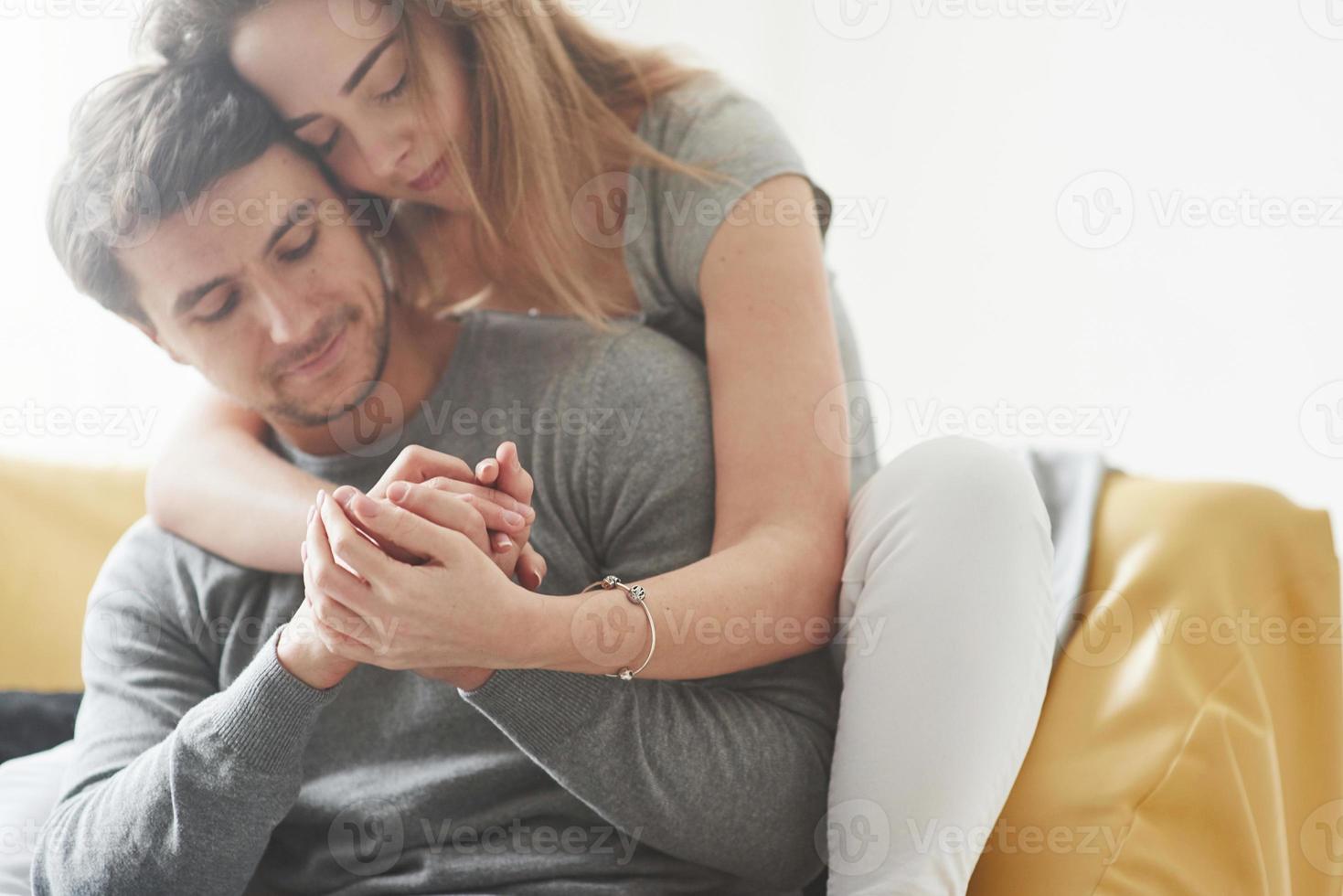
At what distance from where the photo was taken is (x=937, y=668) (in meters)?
0.81

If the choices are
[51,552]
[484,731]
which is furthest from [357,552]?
[51,552]

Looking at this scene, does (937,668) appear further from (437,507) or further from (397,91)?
(397,91)

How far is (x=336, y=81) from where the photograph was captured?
0.98 m

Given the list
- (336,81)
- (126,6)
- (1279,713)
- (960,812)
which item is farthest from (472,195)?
(126,6)

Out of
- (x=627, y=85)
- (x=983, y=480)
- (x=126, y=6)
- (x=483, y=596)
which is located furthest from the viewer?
(x=126, y=6)

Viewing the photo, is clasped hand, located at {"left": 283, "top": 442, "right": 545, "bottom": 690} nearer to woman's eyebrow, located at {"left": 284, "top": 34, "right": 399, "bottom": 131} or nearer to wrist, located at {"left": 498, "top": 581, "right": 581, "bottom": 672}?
wrist, located at {"left": 498, "top": 581, "right": 581, "bottom": 672}

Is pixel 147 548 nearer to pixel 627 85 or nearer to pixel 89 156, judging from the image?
pixel 89 156

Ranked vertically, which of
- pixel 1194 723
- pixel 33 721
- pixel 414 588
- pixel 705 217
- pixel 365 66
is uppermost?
pixel 365 66

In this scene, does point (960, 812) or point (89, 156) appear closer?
point (960, 812)

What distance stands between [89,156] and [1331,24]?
4.71 feet

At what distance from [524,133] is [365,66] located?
14cm

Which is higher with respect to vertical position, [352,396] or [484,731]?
[352,396]

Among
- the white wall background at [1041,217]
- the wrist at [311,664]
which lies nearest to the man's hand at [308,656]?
the wrist at [311,664]

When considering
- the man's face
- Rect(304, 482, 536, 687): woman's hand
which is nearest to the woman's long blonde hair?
the man's face
